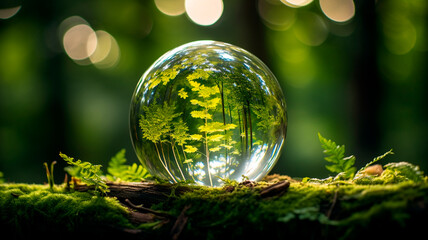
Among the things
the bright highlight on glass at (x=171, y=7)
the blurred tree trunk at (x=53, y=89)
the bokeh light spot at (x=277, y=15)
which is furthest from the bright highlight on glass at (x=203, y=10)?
the blurred tree trunk at (x=53, y=89)

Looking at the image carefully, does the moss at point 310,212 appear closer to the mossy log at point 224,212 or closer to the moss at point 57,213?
the mossy log at point 224,212

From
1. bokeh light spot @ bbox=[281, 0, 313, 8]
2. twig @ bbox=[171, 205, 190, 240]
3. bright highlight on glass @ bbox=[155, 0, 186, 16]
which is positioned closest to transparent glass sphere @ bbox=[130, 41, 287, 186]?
twig @ bbox=[171, 205, 190, 240]

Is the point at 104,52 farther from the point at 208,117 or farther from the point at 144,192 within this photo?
the point at 208,117

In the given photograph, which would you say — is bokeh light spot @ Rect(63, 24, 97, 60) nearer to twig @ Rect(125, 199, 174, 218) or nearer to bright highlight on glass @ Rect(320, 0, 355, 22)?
bright highlight on glass @ Rect(320, 0, 355, 22)

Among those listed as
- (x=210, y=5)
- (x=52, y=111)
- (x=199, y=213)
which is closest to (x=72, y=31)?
(x=52, y=111)

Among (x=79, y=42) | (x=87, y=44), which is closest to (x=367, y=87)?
(x=87, y=44)
